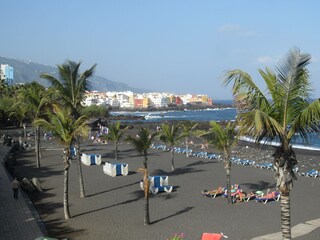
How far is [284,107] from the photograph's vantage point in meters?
7.51

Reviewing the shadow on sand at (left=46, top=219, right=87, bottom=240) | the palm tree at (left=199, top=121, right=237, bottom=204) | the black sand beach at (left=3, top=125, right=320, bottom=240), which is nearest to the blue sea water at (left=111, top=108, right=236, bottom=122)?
the black sand beach at (left=3, top=125, right=320, bottom=240)

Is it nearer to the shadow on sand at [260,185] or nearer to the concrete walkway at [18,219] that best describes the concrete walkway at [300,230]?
the shadow on sand at [260,185]

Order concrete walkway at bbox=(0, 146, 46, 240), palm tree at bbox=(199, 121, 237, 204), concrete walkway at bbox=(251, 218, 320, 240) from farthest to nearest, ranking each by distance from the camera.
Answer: palm tree at bbox=(199, 121, 237, 204) < concrete walkway at bbox=(251, 218, 320, 240) < concrete walkway at bbox=(0, 146, 46, 240)

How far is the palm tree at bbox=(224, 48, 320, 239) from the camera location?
7297 millimetres

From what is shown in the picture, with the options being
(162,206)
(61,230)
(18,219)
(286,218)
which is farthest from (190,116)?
(286,218)

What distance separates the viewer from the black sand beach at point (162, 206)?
13375mm

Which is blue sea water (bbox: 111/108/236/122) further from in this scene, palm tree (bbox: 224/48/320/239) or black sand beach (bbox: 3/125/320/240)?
palm tree (bbox: 224/48/320/239)

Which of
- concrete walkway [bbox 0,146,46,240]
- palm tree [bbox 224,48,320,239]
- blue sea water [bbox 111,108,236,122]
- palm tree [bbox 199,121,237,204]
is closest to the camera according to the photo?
palm tree [bbox 224,48,320,239]

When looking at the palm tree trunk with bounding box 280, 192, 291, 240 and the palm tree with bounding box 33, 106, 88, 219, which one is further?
the palm tree with bounding box 33, 106, 88, 219

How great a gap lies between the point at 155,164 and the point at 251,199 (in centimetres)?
1262

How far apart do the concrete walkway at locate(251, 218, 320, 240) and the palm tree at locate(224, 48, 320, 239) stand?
5.10 meters

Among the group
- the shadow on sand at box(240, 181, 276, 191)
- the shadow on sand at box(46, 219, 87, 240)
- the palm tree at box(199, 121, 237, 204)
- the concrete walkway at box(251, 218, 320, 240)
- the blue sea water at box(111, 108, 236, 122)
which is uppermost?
the blue sea water at box(111, 108, 236, 122)

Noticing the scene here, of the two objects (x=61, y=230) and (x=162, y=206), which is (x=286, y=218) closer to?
(x=61, y=230)

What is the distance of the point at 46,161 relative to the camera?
30234 millimetres
